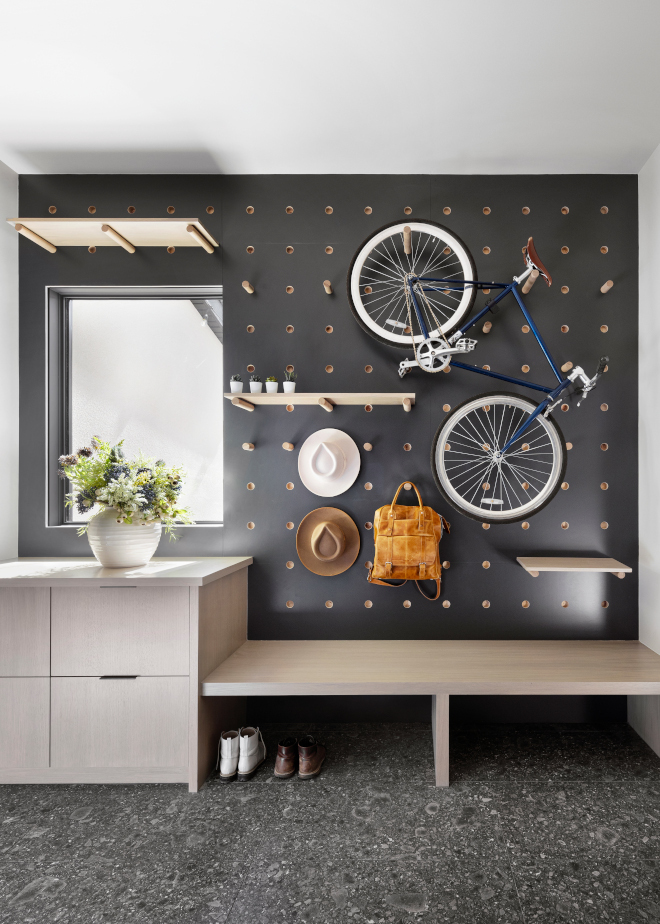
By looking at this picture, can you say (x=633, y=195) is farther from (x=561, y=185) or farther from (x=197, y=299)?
(x=197, y=299)

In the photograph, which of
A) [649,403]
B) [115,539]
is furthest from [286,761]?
[649,403]

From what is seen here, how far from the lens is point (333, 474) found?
7.89ft

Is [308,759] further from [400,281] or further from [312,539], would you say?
[400,281]

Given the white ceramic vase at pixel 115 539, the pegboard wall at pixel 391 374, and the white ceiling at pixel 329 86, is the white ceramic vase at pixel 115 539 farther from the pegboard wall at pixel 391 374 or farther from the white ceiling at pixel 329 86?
the white ceiling at pixel 329 86

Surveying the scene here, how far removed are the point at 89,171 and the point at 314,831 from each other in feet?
10.7

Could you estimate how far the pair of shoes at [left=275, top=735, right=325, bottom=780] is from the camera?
1.93m

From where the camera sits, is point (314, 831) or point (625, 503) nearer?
point (314, 831)

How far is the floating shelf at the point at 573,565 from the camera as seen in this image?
213 cm

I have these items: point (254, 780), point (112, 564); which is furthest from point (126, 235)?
point (254, 780)

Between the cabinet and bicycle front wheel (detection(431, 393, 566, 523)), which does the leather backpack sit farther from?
the cabinet

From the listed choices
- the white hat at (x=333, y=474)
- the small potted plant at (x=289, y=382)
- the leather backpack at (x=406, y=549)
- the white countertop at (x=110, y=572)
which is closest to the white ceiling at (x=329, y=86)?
the small potted plant at (x=289, y=382)

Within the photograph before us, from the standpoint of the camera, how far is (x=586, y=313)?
246cm

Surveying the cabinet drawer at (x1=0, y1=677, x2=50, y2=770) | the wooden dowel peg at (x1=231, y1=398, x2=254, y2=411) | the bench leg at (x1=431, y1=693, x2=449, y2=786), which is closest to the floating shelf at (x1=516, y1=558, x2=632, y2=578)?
the bench leg at (x1=431, y1=693, x2=449, y2=786)

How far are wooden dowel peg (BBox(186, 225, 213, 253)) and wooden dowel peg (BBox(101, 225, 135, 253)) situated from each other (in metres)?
0.36
